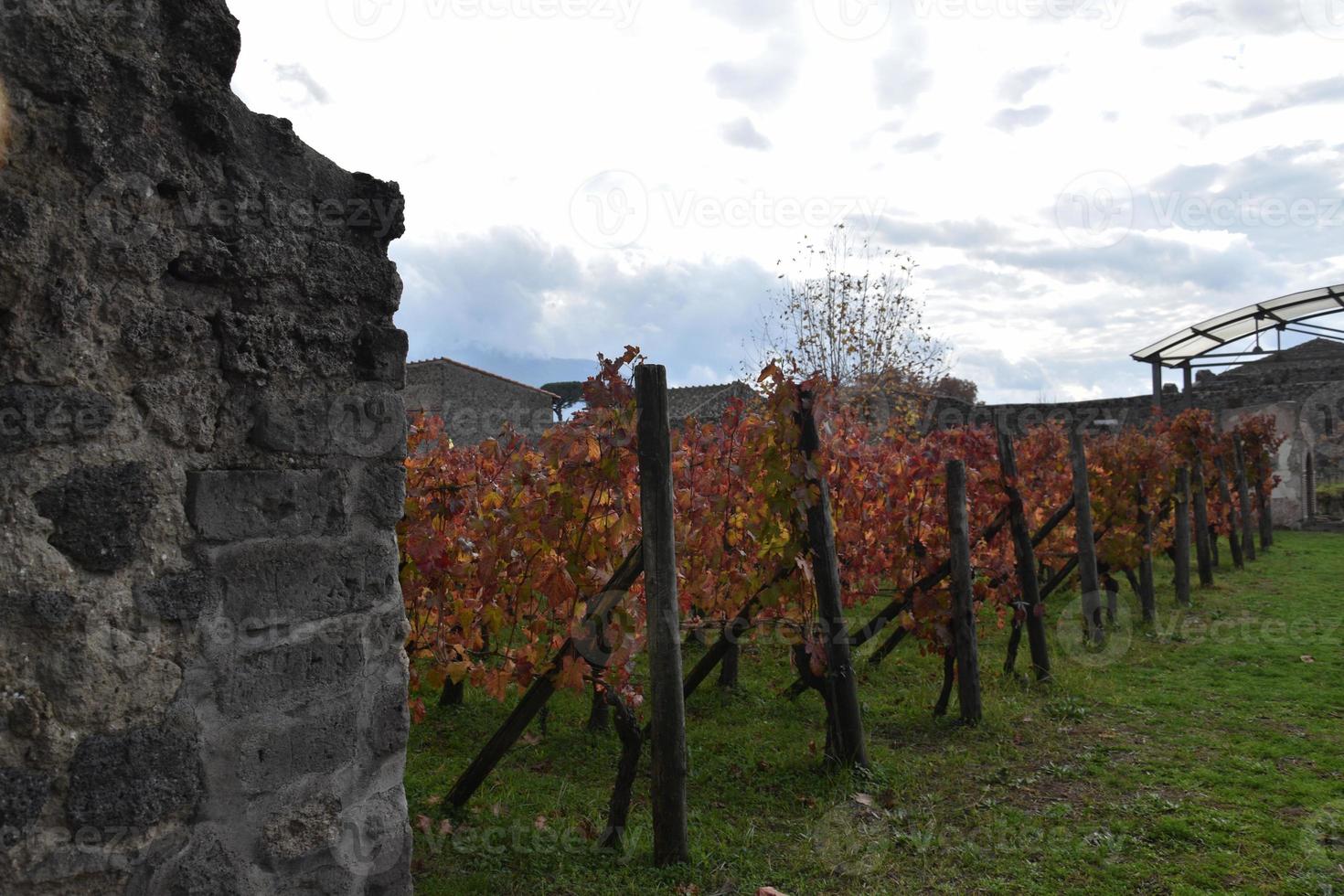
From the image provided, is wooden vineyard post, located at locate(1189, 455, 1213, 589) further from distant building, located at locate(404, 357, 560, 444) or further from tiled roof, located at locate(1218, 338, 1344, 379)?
distant building, located at locate(404, 357, 560, 444)

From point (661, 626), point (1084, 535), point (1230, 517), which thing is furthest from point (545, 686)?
point (1230, 517)

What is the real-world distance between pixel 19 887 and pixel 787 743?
12.2 feet

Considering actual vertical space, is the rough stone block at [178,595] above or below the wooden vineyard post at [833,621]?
above

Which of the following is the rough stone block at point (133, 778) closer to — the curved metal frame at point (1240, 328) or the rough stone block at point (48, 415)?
the rough stone block at point (48, 415)

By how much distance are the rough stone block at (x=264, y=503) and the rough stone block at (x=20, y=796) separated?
0.55m

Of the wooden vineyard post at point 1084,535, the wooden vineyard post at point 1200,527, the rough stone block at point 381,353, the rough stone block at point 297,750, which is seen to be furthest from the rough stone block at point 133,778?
the wooden vineyard post at point 1200,527

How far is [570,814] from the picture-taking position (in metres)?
3.77

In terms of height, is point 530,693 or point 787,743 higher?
point 530,693

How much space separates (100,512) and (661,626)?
1903 millimetres

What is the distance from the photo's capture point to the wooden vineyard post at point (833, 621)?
4301 mm

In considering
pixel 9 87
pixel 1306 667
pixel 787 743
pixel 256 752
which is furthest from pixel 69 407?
pixel 1306 667

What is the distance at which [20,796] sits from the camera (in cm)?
170

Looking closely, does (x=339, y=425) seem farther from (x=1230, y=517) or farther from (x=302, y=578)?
(x=1230, y=517)

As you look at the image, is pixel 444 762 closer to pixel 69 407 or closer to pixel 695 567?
pixel 695 567
